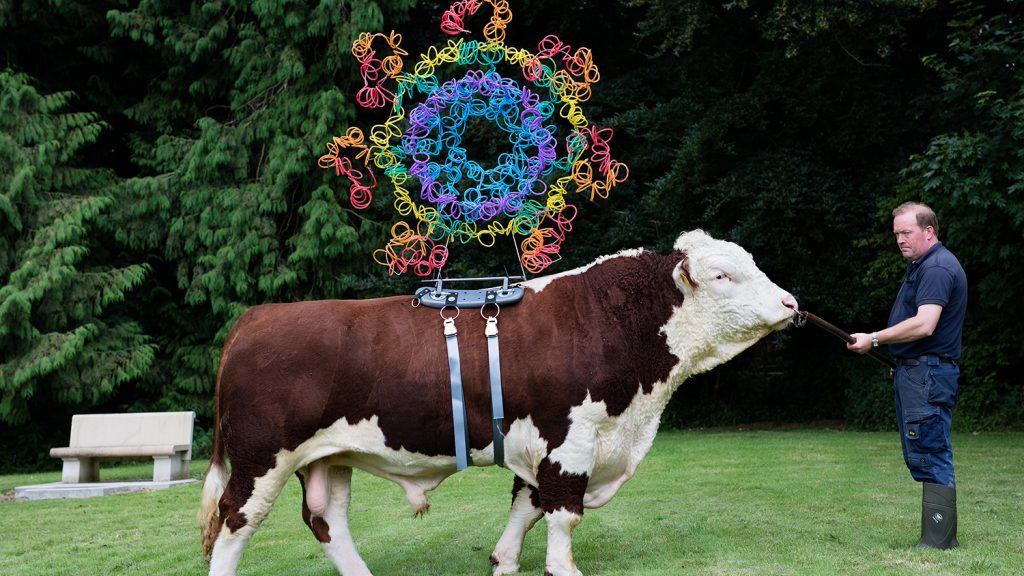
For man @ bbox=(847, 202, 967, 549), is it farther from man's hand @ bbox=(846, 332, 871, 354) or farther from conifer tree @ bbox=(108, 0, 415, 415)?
conifer tree @ bbox=(108, 0, 415, 415)

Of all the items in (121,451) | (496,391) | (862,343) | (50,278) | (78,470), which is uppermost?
(50,278)

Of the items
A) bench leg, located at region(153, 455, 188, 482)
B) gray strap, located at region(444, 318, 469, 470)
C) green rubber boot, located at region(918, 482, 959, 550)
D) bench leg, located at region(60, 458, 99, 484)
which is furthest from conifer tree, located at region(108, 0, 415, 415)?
green rubber boot, located at region(918, 482, 959, 550)

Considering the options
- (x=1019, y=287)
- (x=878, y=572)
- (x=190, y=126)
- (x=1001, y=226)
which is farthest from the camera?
(x=190, y=126)

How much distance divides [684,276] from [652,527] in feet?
8.52

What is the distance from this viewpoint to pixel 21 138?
17.5 m

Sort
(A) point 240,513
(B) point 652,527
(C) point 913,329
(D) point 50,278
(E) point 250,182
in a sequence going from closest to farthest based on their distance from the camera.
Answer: (A) point 240,513 < (C) point 913,329 < (B) point 652,527 < (D) point 50,278 < (E) point 250,182

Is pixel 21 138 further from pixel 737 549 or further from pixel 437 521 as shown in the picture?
pixel 737 549

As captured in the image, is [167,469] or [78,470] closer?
[167,469]

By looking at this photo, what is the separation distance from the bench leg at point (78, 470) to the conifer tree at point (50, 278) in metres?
3.80

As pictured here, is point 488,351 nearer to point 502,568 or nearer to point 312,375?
point 312,375

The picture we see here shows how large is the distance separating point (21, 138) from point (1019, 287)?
17.6 m

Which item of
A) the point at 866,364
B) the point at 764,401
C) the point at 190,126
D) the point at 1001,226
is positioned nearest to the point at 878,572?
the point at 1001,226

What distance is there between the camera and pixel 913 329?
6023 mm

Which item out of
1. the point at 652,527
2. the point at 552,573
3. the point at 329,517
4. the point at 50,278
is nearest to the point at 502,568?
the point at 552,573
